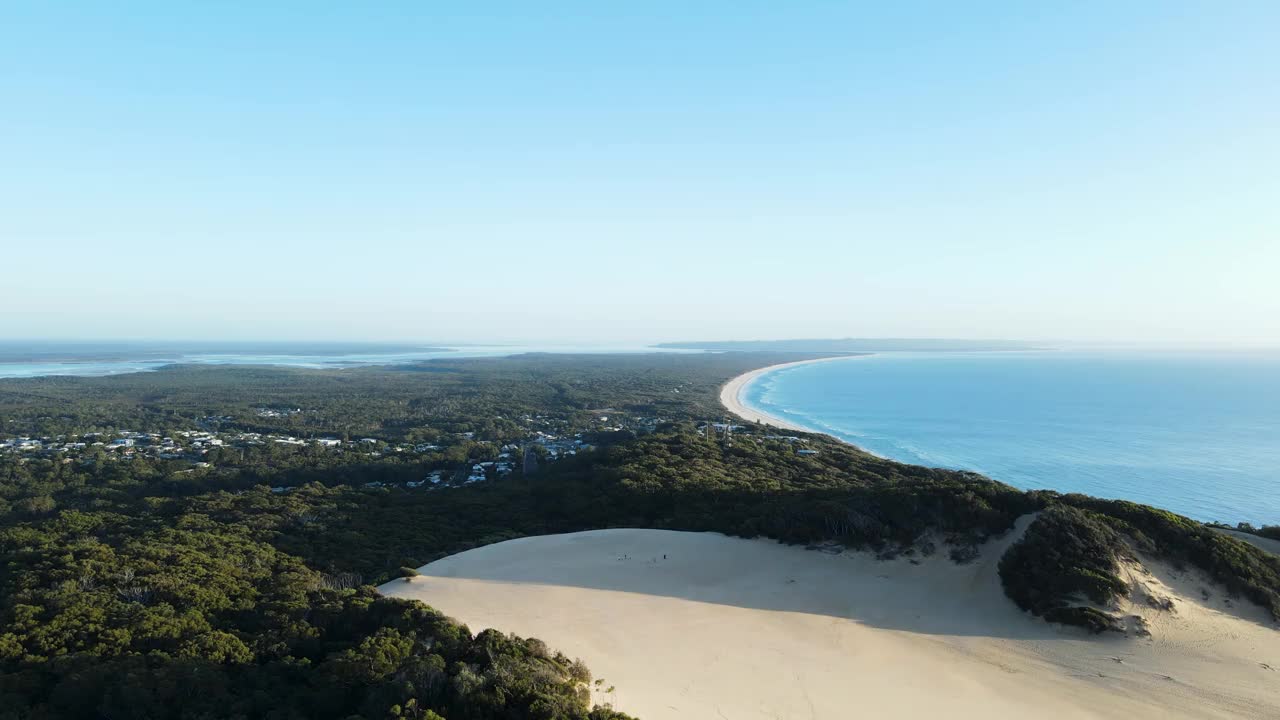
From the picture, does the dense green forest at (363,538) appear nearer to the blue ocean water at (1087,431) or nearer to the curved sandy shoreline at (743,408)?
the curved sandy shoreline at (743,408)

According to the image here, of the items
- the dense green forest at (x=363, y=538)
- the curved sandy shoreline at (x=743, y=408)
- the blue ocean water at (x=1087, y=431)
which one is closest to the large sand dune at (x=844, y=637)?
the dense green forest at (x=363, y=538)

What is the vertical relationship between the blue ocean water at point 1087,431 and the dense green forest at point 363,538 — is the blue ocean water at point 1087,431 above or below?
below

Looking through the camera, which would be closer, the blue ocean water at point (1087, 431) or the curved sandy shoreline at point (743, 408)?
the blue ocean water at point (1087, 431)

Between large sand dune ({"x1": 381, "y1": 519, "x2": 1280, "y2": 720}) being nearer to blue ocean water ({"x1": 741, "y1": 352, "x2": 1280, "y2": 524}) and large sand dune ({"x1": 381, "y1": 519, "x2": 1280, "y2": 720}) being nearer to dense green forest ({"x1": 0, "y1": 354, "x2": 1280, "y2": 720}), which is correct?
dense green forest ({"x1": 0, "y1": 354, "x2": 1280, "y2": 720})

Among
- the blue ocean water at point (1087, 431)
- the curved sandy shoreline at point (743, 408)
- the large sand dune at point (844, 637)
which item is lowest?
the blue ocean water at point (1087, 431)

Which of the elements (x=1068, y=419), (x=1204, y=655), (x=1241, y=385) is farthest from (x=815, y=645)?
(x=1241, y=385)

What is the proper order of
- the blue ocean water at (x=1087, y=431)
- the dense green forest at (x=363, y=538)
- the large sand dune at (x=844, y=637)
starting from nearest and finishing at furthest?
the dense green forest at (x=363, y=538)
the large sand dune at (x=844, y=637)
the blue ocean water at (x=1087, y=431)

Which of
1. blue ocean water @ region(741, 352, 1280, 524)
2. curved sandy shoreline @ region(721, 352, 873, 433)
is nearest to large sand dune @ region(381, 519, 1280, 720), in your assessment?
blue ocean water @ region(741, 352, 1280, 524)

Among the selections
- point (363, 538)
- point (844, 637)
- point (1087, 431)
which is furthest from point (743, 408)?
point (844, 637)
